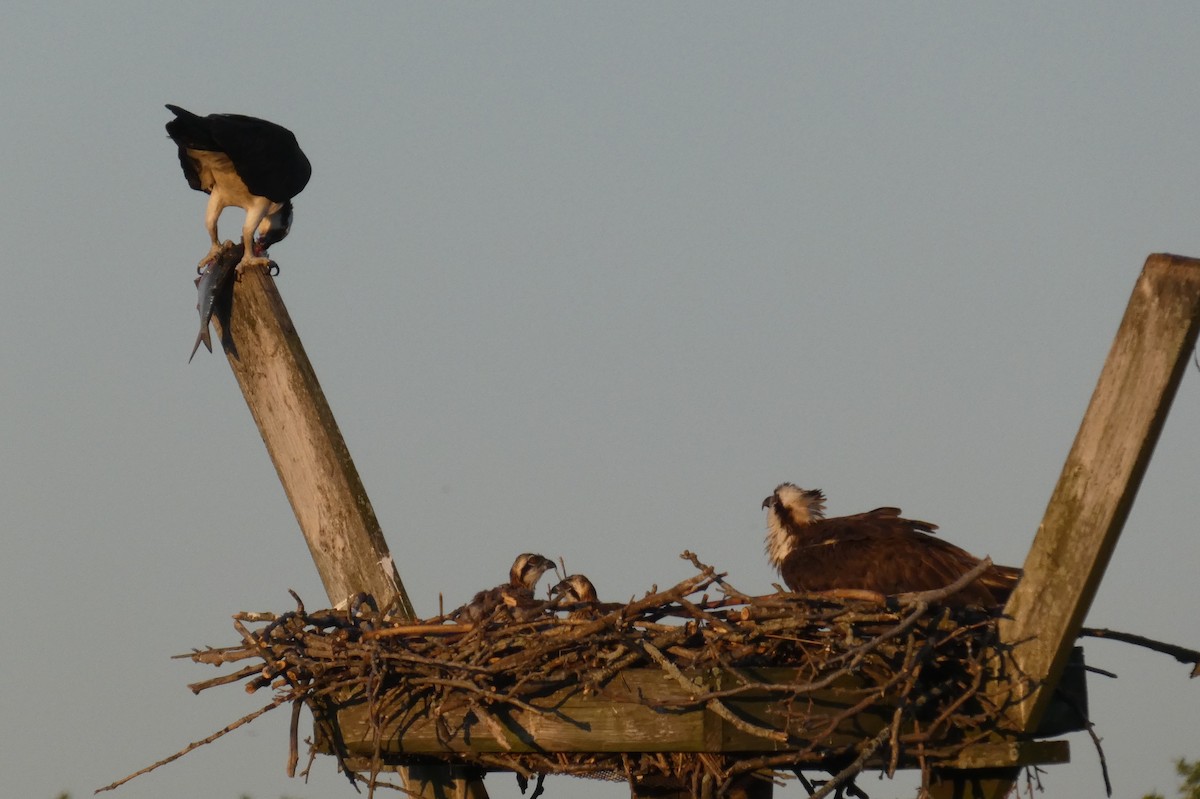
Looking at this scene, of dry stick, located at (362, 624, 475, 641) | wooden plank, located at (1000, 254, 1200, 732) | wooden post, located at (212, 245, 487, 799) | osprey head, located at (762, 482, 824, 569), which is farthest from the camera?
osprey head, located at (762, 482, 824, 569)

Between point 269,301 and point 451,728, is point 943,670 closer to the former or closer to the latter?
point 451,728

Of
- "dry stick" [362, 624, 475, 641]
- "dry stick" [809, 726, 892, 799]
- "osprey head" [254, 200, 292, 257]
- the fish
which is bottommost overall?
"dry stick" [809, 726, 892, 799]

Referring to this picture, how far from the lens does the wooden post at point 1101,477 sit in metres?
4.02

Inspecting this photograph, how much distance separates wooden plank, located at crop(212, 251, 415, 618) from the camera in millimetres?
5797

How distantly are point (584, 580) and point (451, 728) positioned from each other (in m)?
2.26

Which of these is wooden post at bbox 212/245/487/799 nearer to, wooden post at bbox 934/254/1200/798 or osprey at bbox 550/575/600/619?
osprey at bbox 550/575/600/619

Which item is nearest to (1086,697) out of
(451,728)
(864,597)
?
(864,597)

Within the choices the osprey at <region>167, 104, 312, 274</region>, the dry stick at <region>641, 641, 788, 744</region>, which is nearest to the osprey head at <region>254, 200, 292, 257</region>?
the osprey at <region>167, 104, 312, 274</region>

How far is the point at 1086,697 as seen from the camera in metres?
4.86

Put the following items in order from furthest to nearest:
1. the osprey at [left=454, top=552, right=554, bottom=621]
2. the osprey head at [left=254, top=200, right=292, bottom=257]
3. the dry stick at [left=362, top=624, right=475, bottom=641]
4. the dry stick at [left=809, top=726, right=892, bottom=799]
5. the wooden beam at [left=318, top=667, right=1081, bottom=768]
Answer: the osprey head at [left=254, top=200, right=292, bottom=257], the osprey at [left=454, top=552, right=554, bottom=621], the dry stick at [left=362, top=624, right=475, bottom=641], the wooden beam at [left=318, top=667, right=1081, bottom=768], the dry stick at [left=809, top=726, right=892, bottom=799]

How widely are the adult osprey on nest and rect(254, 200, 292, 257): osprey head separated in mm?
4285

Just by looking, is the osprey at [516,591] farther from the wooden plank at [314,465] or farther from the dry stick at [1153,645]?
the dry stick at [1153,645]

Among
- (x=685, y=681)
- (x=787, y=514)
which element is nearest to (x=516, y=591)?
(x=787, y=514)

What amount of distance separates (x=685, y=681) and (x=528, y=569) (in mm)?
3250
